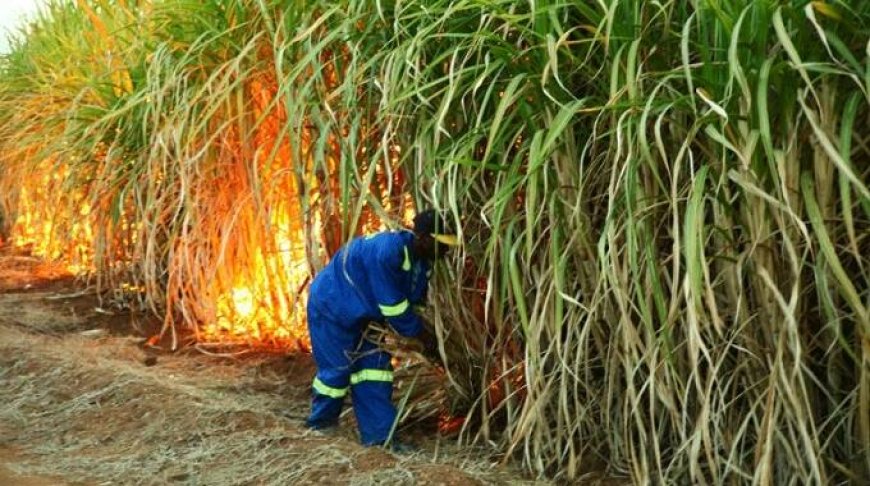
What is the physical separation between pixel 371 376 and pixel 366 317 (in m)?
0.24

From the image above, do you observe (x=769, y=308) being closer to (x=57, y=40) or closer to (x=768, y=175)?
(x=768, y=175)

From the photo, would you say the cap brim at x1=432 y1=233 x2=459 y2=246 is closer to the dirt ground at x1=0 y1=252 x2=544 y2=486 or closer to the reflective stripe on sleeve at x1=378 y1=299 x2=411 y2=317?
the reflective stripe on sleeve at x1=378 y1=299 x2=411 y2=317

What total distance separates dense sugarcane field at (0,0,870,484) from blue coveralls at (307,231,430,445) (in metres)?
0.11

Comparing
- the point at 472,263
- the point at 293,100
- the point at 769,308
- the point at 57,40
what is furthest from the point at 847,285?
the point at 57,40

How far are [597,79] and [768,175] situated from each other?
748mm

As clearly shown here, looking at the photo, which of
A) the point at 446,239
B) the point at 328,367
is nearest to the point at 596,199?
the point at 446,239

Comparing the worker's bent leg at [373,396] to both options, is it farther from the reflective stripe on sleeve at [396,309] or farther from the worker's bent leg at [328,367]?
the reflective stripe on sleeve at [396,309]

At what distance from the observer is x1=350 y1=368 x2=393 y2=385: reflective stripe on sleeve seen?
425 centimetres

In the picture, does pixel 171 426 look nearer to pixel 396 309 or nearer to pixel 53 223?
pixel 396 309

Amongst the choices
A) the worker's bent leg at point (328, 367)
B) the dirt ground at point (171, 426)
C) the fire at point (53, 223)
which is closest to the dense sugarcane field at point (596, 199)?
the dirt ground at point (171, 426)

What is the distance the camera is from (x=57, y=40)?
28.9 ft

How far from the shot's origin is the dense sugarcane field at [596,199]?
2953 millimetres

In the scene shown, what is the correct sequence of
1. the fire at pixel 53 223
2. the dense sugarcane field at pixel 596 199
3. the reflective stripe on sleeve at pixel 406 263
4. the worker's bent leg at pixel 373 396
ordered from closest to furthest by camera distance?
1. the dense sugarcane field at pixel 596 199
2. the reflective stripe on sleeve at pixel 406 263
3. the worker's bent leg at pixel 373 396
4. the fire at pixel 53 223

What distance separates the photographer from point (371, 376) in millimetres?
4254
